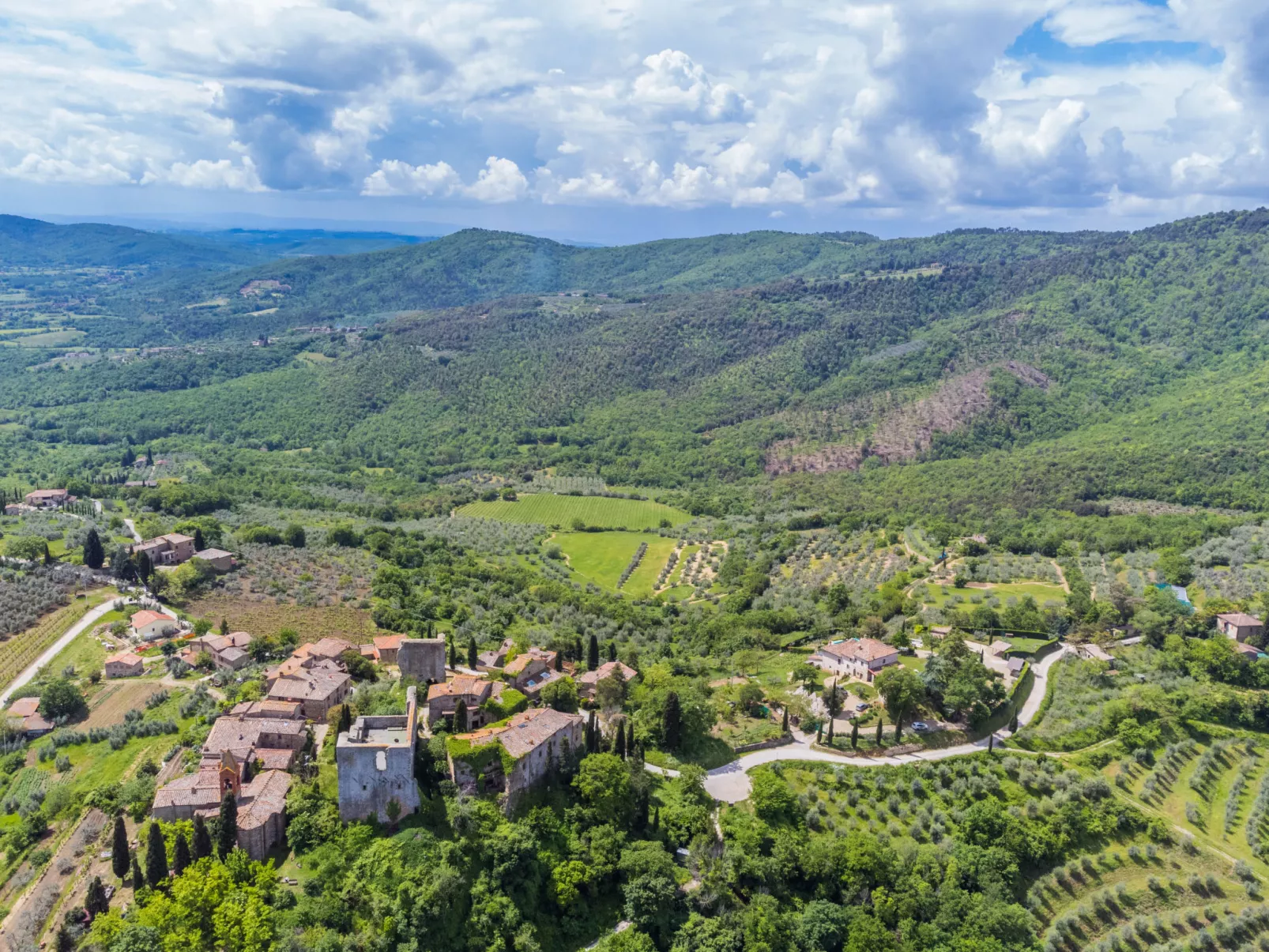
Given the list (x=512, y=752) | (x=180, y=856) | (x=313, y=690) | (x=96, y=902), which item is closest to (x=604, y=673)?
(x=512, y=752)

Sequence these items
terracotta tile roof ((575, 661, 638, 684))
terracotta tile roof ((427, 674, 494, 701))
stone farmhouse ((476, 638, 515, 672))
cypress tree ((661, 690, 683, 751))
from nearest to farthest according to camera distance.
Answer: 1. terracotta tile roof ((427, 674, 494, 701))
2. cypress tree ((661, 690, 683, 751))
3. terracotta tile roof ((575, 661, 638, 684))
4. stone farmhouse ((476, 638, 515, 672))

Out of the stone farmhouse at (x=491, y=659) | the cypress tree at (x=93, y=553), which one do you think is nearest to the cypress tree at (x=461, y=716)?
the stone farmhouse at (x=491, y=659)

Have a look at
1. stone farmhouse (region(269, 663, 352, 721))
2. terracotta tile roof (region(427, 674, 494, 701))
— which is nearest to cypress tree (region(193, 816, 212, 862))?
stone farmhouse (region(269, 663, 352, 721))

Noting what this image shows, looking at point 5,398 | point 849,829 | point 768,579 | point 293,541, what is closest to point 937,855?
point 849,829

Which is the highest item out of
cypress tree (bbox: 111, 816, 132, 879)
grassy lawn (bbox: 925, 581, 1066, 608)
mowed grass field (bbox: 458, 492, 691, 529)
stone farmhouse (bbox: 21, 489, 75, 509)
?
cypress tree (bbox: 111, 816, 132, 879)

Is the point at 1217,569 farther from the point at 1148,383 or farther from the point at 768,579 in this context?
the point at 1148,383

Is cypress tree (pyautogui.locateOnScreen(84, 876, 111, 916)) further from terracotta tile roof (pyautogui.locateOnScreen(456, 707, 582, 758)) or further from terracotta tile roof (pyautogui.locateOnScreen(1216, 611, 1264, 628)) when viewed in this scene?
terracotta tile roof (pyautogui.locateOnScreen(1216, 611, 1264, 628))
